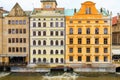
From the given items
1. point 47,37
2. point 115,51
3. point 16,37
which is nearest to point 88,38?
point 115,51

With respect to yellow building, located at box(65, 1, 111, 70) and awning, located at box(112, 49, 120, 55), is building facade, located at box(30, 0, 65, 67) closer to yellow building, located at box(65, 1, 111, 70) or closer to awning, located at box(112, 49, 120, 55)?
yellow building, located at box(65, 1, 111, 70)

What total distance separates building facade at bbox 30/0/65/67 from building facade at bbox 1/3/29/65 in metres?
1.65

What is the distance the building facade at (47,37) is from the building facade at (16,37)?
165cm

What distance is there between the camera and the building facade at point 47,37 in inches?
2707

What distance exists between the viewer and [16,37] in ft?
229

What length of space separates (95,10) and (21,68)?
72.6ft

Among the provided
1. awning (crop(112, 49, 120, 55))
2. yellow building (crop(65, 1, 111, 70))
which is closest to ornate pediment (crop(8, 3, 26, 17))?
yellow building (crop(65, 1, 111, 70))


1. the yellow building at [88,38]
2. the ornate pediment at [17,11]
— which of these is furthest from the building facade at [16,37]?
the yellow building at [88,38]

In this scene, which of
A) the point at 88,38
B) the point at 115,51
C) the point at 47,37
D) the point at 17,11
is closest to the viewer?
the point at 88,38

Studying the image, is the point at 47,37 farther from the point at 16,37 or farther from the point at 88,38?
the point at 88,38

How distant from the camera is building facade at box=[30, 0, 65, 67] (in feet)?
226

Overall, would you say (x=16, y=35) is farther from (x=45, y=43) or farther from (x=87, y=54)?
(x=87, y=54)

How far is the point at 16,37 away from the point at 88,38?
56.6ft

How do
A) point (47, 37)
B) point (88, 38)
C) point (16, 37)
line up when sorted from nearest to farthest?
point (88, 38) < point (47, 37) < point (16, 37)
